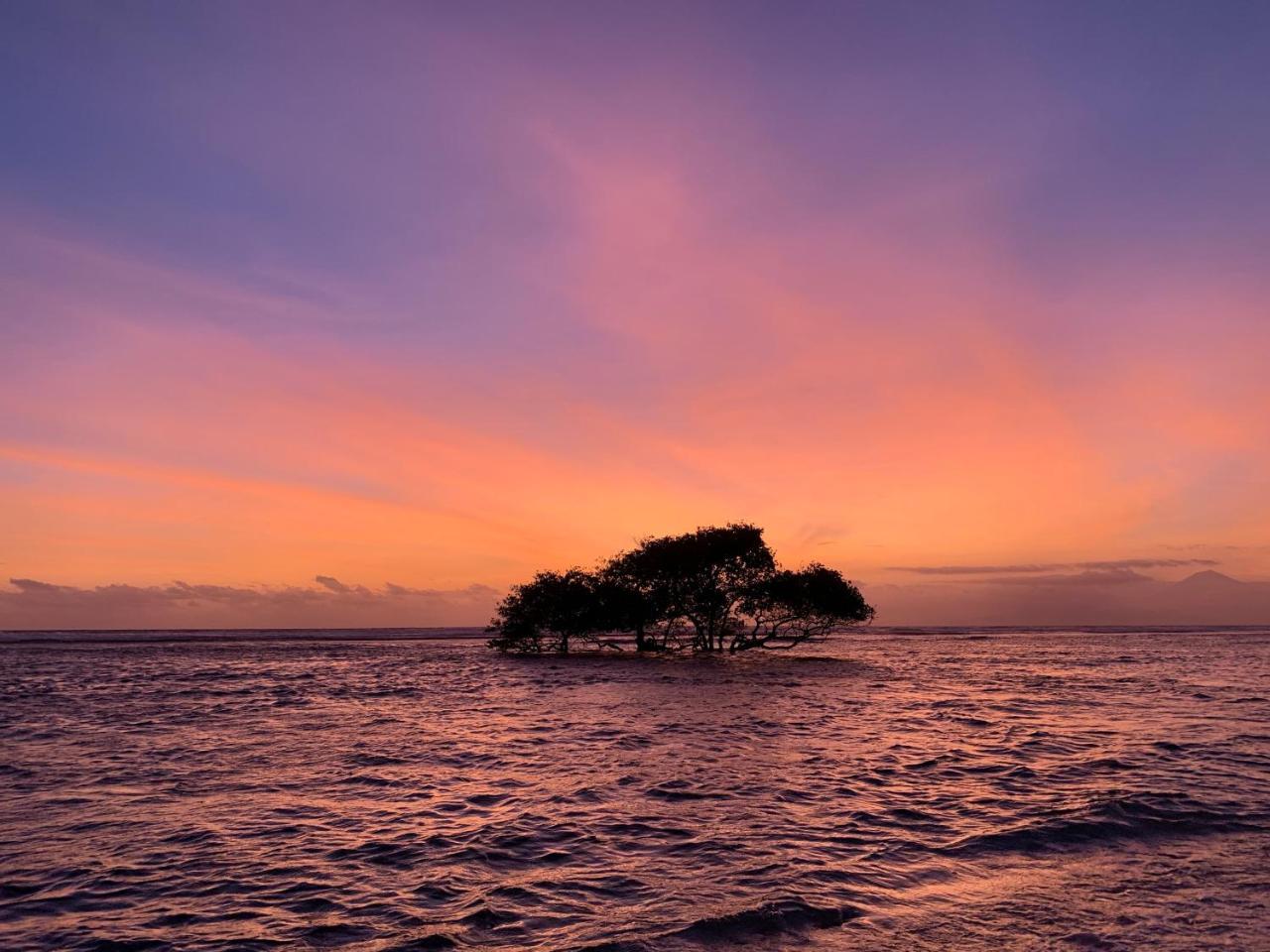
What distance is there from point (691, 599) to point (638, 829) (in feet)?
219

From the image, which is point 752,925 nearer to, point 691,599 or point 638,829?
point 638,829

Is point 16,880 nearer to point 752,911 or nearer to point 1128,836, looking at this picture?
point 752,911

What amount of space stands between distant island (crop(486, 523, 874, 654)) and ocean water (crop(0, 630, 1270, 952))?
44238 mm

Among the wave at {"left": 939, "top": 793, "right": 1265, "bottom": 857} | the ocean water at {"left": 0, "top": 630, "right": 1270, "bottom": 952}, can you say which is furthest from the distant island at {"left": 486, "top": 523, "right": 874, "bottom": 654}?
the wave at {"left": 939, "top": 793, "right": 1265, "bottom": 857}

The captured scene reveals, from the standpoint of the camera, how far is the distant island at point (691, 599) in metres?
77.6

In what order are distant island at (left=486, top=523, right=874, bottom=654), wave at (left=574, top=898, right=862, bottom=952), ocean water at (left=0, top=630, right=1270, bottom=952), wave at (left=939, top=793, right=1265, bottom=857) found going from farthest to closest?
distant island at (left=486, top=523, right=874, bottom=654)
wave at (left=939, top=793, right=1265, bottom=857)
ocean water at (left=0, top=630, right=1270, bottom=952)
wave at (left=574, top=898, right=862, bottom=952)

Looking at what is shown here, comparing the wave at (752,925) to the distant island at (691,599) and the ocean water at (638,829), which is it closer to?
the ocean water at (638,829)

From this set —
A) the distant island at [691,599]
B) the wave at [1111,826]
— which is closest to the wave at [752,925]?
the wave at [1111,826]

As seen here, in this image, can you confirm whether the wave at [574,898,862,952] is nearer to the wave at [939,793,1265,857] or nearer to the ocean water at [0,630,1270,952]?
Answer: the ocean water at [0,630,1270,952]

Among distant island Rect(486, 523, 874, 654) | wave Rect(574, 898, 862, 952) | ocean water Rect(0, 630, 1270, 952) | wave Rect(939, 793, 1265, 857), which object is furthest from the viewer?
distant island Rect(486, 523, 874, 654)

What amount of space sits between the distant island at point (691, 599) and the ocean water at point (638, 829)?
44238 millimetres

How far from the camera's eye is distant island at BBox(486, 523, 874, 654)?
254 feet

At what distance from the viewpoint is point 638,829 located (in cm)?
1434

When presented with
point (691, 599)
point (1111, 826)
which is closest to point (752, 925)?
point (1111, 826)
